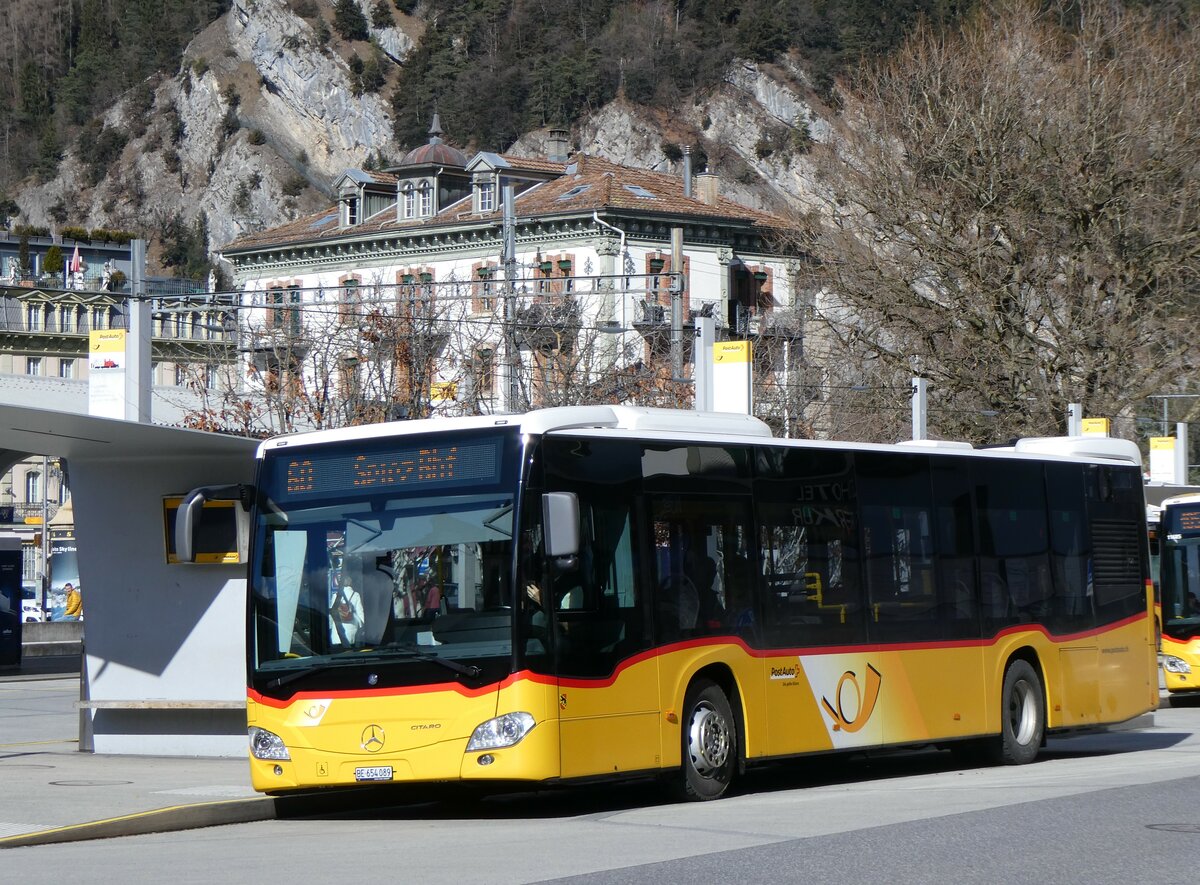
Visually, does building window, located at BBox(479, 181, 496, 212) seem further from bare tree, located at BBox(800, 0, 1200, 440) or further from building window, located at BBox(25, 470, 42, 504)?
bare tree, located at BBox(800, 0, 1200, 440)

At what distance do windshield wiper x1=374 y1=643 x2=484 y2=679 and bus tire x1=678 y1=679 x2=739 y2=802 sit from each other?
5.96 feet

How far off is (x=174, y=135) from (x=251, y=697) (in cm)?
15287

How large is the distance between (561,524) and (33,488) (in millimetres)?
83752

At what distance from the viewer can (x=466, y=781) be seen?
11.6 metres

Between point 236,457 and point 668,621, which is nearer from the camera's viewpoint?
point 668,621

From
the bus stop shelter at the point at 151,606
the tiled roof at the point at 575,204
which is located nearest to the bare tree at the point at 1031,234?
the bus stop shelter at the point at 151,606

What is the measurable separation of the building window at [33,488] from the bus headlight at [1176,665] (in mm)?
71430

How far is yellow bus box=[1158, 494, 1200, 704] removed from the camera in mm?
26234

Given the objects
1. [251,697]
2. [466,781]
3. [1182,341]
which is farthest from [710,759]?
[1182,341]

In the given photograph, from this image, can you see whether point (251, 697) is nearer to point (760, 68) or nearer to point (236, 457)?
point (236, 457)

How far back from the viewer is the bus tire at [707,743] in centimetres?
1277

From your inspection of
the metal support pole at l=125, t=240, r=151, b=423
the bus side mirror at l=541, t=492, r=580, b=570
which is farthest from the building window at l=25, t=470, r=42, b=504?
the bus side mirror at l=541, t=492, r=580, b=570

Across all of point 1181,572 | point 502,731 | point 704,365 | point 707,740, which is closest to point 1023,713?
point 707,740

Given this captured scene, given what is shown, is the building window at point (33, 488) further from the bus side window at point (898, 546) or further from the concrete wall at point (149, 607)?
the bus side window at point (898, 546)
